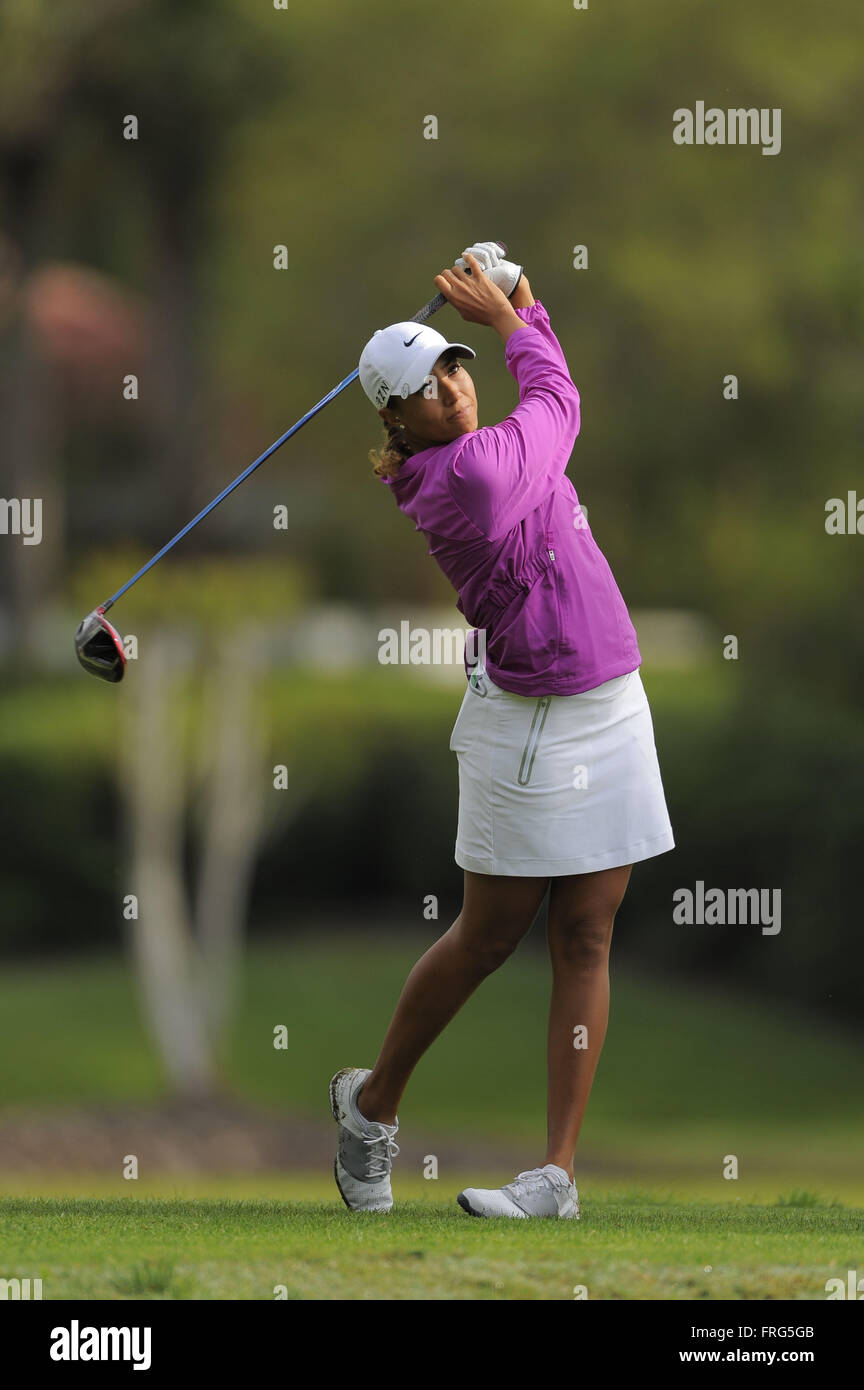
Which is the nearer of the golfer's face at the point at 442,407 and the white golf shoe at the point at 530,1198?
the golfer's face at the point at 442,407

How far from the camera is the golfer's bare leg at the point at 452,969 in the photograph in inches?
156

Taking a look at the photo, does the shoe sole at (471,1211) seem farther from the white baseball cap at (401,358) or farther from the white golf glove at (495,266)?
the white golf glove at (495,266)

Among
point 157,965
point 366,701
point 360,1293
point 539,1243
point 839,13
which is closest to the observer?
point 360,1293

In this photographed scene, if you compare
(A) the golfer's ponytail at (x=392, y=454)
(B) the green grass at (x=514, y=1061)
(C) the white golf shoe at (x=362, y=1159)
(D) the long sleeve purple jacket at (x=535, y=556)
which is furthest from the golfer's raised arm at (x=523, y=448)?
(B) the green grass at (x=514, y=1061)

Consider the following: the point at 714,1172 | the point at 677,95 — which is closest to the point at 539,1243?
the point at 714,1172

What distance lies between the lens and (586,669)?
388cm

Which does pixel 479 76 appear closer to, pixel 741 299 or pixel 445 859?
pixel 741 299

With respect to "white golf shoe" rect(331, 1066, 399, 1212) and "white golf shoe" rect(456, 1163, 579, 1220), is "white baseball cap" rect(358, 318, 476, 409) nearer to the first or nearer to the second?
"white golf shoe" rect(331, 1066, 399, 1212)

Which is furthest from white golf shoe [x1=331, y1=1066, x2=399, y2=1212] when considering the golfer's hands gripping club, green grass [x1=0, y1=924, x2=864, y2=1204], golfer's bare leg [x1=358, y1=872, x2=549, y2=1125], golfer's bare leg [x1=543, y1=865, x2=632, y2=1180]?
green grass [x1=0, y1=924, x2=864, y2=1204]

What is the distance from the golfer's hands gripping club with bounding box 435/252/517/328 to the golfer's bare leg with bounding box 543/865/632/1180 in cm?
117

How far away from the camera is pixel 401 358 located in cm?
378

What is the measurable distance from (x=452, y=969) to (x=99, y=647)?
106 cm

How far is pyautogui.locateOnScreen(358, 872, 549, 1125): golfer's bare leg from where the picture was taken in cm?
397

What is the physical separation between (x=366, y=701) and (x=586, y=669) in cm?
1016
